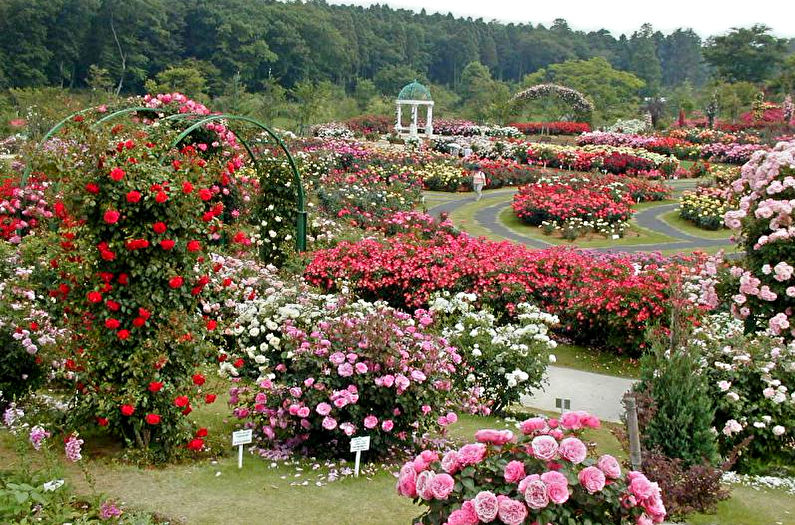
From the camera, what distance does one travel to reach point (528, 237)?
19141 mm

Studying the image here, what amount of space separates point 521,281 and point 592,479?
802cm

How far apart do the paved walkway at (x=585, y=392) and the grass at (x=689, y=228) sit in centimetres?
1065

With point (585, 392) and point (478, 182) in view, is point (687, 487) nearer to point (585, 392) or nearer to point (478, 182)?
point (585, 392)

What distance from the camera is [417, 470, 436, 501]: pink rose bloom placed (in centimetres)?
350

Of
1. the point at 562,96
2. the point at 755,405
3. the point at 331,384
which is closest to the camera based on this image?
the point at 331,384

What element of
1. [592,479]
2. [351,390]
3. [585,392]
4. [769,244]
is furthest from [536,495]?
[585,392]

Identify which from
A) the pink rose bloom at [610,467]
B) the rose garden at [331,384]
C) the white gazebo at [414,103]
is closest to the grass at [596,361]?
the rose garden at [331,384]

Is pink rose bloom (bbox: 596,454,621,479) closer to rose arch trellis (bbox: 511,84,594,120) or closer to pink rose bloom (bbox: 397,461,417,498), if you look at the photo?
pink rose bloom (bbox: 397,461,417,498)

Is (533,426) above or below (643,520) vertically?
above

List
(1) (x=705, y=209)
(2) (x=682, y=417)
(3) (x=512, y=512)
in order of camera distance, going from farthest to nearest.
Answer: (1) (x=705, y=209), (2) (x=682, y=417), (3) (x=512, y=512)

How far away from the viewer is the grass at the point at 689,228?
64.0ft

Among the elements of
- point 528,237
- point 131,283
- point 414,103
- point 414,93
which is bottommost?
point 528,237

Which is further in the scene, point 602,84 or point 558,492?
point 602,84

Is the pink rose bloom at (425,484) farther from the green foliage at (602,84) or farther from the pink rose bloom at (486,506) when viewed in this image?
the green foliage at (602,84)
